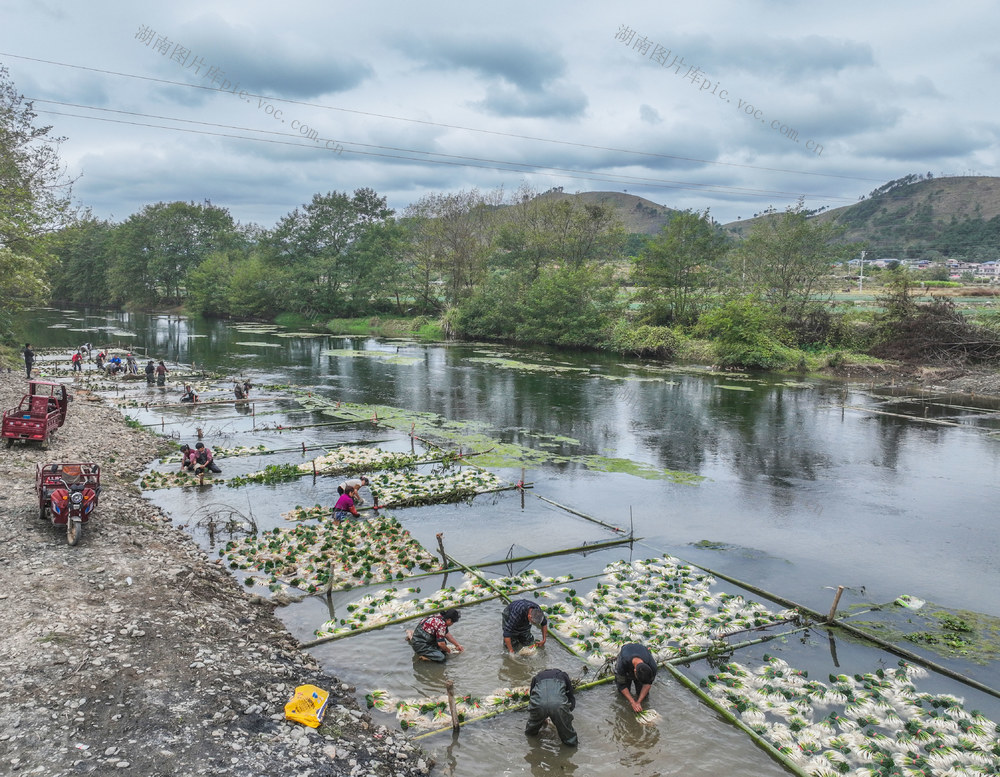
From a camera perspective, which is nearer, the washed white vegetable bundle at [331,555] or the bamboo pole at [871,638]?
the bamboo pole at [871,638]

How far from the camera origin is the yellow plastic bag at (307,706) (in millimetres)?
9562

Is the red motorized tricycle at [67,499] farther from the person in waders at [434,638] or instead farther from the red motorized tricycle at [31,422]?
the person in waders at [434,638]

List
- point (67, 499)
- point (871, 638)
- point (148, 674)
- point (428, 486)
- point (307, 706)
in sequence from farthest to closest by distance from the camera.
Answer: point (428, 486) < point (67, 499) < point (871, 638) < point (148, 674) < point (307, 706)

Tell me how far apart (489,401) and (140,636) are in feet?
103

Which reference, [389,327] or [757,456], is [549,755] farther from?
[389,327]

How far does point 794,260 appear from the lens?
65812mm

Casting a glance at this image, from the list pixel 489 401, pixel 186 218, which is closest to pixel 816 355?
pixel 489 401

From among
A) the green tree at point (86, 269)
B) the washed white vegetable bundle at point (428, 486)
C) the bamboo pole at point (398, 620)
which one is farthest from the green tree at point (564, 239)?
the green tree at point (86, 269)

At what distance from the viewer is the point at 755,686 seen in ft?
38.2

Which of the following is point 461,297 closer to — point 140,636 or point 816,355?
point 816,355

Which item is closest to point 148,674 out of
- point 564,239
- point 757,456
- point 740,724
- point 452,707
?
point 452,707

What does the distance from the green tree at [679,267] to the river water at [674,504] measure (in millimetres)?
21994

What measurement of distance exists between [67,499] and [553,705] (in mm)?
12281

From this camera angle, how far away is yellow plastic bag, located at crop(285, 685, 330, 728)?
9562 mm
